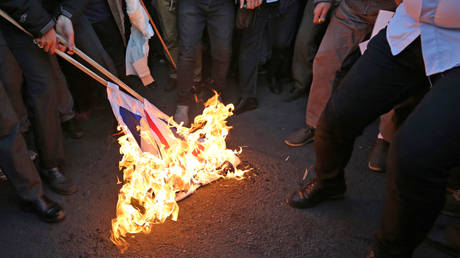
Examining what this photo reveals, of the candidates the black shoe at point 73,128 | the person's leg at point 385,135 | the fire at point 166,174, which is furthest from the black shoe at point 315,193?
the black shoe at point 73,128

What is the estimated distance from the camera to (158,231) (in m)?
2.54

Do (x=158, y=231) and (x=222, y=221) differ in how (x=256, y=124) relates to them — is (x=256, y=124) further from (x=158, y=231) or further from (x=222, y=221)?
(x=158, y=231)

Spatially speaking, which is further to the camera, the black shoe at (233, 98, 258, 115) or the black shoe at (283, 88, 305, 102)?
the black shoe at (283, 88, 305, 102)

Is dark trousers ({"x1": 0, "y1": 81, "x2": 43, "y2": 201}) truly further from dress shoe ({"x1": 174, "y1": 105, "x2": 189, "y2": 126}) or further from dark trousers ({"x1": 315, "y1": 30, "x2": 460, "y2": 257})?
dark trousers ({"x1": 315, "y1": 30, "x2": 460, "y2": 257})

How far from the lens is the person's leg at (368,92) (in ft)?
6.27

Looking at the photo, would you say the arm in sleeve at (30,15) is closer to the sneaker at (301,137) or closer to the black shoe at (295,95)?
the sneaker at (301,137)

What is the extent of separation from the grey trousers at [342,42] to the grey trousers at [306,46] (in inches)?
29.5

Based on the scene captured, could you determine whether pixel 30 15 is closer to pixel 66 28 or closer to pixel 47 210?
pixel 66 28

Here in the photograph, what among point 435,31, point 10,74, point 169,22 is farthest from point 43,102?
point 435,31

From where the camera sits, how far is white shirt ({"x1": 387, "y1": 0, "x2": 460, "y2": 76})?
A: 5.43 feet

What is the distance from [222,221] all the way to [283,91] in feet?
8.14

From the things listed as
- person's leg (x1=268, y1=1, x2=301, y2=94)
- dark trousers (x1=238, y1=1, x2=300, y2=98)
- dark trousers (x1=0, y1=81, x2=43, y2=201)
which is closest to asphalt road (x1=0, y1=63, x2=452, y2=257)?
dark trousers (x1=0, y1=81, x2=43, y2=201)

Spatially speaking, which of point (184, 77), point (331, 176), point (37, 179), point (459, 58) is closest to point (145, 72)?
point (184, 77)

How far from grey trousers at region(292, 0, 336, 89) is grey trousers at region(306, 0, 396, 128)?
0.75m
